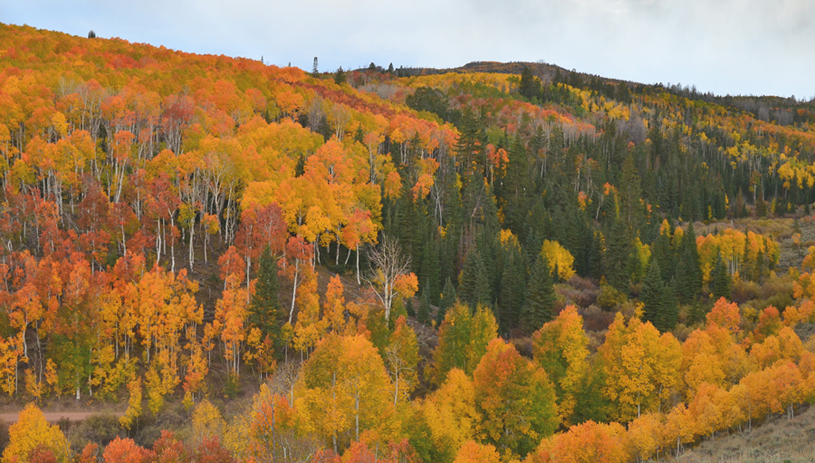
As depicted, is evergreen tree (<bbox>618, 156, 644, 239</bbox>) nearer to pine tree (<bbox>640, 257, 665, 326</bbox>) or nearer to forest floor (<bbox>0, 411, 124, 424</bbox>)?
pine tree (<bbox>640, 257, 665, 326</bbox>)

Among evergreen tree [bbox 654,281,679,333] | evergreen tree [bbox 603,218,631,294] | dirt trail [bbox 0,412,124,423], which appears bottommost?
dirt trail [bbox 0,412,124,423]

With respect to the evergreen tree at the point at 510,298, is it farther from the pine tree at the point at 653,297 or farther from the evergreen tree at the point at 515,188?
the evergreen tree at the point at 515,188

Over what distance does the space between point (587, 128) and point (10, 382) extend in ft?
519

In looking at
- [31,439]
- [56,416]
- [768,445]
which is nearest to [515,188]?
[768,445]

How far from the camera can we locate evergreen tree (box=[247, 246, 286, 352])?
177ft

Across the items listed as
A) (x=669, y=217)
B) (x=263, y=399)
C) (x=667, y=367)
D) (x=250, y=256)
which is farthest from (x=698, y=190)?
(x=263, y=399)

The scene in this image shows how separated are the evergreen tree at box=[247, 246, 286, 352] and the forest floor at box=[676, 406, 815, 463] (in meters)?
36.2

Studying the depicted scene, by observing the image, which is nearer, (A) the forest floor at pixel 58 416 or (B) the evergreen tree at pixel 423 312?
(A) the forest floor at pixel 58 416

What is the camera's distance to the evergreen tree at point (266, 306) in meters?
54.0

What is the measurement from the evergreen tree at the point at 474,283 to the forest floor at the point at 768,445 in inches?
1269

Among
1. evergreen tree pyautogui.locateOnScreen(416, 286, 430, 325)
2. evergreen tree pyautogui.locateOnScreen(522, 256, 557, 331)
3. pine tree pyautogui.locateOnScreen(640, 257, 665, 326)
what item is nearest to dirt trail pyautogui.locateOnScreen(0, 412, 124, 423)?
evergreen tree pyautogui.locateOnScreen(416, 286, 430, 325)

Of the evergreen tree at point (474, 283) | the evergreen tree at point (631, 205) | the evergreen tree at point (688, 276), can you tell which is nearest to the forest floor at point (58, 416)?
the evergreen tree at point (474, 283)

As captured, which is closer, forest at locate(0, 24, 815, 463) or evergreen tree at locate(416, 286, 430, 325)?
forest at locate(0, 24, 815, 463)

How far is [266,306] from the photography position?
178 ft
